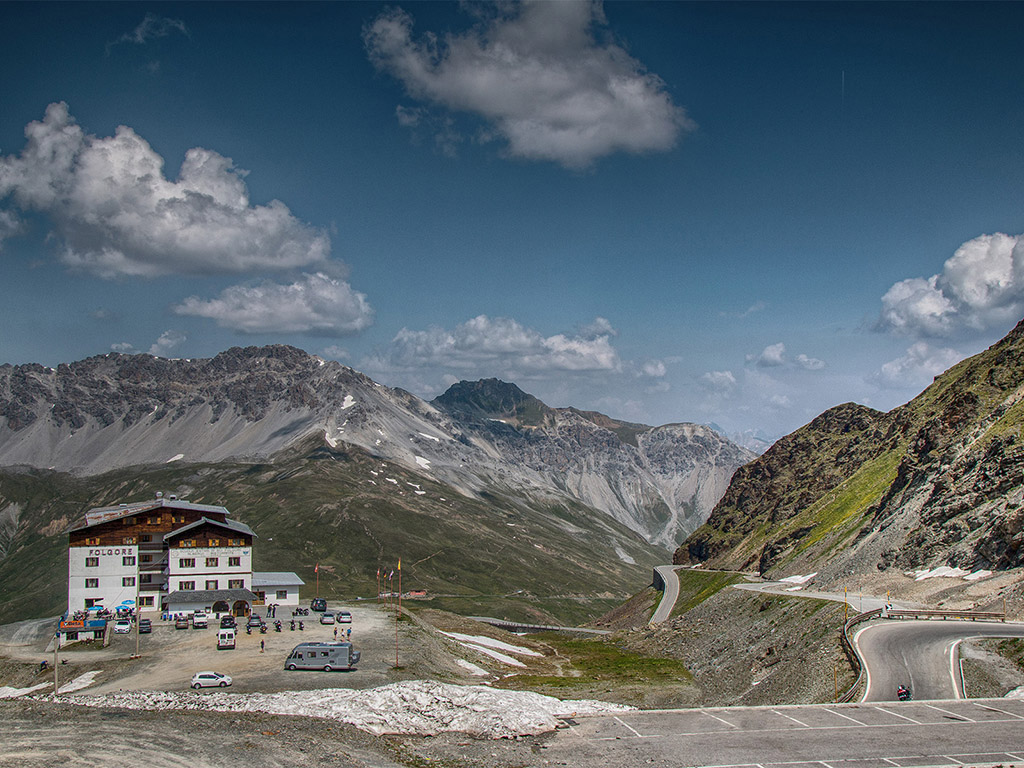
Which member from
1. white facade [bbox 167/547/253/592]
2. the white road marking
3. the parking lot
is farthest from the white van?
the white road marking

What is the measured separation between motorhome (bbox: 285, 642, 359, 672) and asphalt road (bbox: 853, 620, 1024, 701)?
40.7m

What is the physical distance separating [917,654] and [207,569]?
306 ft

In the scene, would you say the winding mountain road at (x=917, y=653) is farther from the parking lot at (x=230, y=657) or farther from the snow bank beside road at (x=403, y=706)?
the parking lot at (x=230, y=657)

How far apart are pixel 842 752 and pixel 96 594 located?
105m

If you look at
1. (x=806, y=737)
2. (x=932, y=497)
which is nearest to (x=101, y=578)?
(x=806, y=737)

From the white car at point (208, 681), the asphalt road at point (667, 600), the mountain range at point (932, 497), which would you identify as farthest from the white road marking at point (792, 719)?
the asphalt road at point (667, 600)

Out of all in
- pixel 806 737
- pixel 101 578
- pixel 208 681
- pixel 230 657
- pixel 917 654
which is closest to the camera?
pixel 806 737

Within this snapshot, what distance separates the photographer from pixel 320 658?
66.8 meters

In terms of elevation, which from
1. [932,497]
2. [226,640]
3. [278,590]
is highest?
[932,497]

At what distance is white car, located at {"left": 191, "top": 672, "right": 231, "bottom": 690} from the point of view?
61.2m

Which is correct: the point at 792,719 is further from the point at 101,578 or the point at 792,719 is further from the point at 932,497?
the point at 101,578

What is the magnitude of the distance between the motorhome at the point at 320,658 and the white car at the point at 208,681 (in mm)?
6312

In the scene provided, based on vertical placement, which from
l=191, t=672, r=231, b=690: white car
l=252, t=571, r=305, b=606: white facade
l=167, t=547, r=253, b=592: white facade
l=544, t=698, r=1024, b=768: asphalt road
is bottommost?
l=544, t=698, r=1024, b=768: asphalt road

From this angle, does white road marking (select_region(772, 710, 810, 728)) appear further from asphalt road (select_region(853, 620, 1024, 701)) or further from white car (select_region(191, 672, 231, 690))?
white car (select_region(191, 672, 231, 690))
